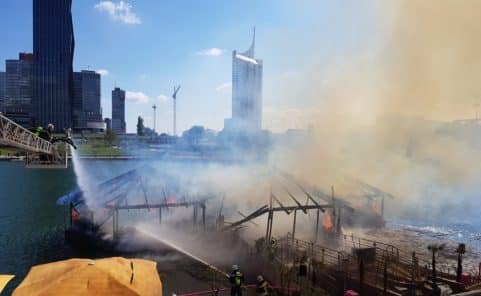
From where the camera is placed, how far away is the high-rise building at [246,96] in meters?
48.1

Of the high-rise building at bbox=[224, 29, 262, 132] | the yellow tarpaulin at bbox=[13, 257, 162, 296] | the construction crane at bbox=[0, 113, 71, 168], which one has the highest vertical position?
→ the high-rise building at bbox=[224, 29, 262, 132]

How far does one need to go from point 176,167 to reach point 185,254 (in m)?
15.3

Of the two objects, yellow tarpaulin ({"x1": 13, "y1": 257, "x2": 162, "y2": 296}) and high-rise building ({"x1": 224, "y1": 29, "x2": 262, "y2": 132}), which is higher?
high-rise building ({"x1": 224, "y1": 29, "x2": 262, "y2": 132})

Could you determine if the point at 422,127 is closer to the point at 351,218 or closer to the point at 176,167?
the point at 351,218

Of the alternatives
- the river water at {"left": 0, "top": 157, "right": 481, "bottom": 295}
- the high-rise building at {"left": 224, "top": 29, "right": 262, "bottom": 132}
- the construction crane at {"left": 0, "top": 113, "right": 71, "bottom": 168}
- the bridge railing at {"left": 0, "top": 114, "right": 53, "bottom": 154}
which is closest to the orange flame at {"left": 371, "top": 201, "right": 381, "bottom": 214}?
the river water at {"left": 0, "top": 157, "right": 481, "bottom": 295}

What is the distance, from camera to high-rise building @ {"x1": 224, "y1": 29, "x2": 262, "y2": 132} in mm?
48131

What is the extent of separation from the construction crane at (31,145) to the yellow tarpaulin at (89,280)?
185 inches

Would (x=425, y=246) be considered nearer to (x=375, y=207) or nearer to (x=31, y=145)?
(x=375, y=207)

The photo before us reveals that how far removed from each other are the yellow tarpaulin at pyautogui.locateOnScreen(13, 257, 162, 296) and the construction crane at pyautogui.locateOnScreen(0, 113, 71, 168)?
4688 millimetres

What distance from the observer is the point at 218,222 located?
104ft

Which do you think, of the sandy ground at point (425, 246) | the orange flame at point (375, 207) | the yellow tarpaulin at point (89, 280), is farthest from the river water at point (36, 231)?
the yellow tarpaulin at point (89, 280)

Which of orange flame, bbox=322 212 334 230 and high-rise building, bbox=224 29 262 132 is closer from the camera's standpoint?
orange flame, bbox=322 212 334 230

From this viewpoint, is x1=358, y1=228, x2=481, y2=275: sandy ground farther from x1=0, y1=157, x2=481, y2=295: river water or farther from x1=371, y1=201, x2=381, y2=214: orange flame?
x1=371, y1=201, x2=381, y2=214: orange flame

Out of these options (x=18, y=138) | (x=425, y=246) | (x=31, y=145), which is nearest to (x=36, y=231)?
(x=31, y=145)
